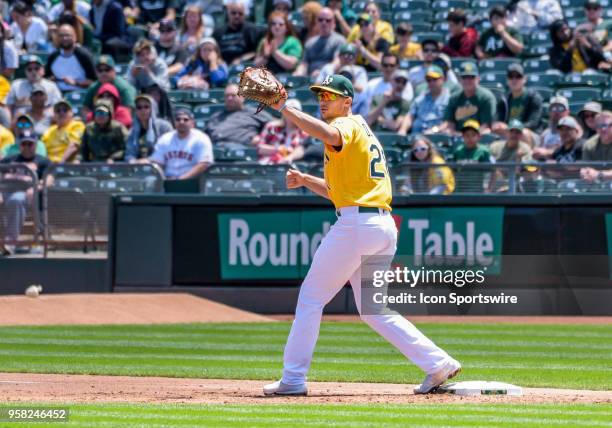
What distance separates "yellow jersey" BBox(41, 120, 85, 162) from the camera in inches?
717

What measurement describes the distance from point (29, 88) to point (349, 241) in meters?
12.6

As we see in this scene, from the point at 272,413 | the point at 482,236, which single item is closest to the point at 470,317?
the point at 482,236

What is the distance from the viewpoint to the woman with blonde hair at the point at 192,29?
20.6 meters

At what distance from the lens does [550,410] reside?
24.5 ft

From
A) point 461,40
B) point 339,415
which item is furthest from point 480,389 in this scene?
point 461,40

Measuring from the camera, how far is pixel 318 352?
38.3 ft

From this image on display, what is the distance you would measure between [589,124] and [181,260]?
5486 mm

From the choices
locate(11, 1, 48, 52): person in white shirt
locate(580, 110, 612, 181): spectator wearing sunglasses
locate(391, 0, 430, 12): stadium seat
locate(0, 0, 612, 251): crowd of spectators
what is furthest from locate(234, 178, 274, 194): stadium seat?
locate(11, 1, 48, 52): person in white shirt

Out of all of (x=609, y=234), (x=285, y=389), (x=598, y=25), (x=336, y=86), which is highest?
(x=598, y=25)

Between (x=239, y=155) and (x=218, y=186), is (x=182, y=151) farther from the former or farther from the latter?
(x=239, y=155)

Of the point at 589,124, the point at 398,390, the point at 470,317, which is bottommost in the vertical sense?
the point at 470,317

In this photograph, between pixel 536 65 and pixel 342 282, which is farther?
pixel 536 65

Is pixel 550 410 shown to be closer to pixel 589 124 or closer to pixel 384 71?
pixel 589 124

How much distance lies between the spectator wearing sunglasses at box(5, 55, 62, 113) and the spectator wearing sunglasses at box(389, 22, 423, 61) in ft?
17.2
